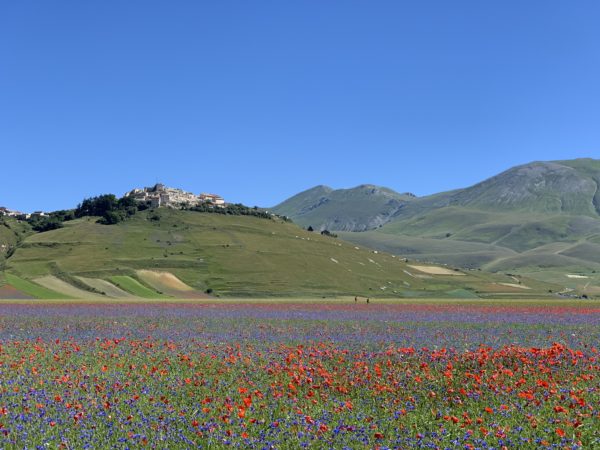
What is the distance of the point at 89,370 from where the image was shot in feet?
62.8

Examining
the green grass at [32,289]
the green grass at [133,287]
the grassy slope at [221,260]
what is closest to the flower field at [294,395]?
the green grass at [32,289]

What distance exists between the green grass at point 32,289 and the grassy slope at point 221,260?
32.5ft

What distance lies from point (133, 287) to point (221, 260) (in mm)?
36849

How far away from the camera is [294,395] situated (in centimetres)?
1545

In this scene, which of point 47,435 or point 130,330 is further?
point 130,330

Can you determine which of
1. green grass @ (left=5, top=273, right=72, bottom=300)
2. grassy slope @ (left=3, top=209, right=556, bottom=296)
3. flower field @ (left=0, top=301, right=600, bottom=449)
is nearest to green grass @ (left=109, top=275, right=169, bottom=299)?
grassy slope @ (left=3, top=209, right=556, bottom=296)

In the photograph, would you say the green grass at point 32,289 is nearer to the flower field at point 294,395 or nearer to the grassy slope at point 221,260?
the grassy slope at point 221,260

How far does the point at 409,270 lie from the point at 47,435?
574 ft

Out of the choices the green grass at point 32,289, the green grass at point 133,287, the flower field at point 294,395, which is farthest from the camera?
the green grass at point 133,287

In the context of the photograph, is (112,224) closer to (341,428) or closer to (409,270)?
(409,270)

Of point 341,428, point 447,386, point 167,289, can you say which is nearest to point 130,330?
point 447,386

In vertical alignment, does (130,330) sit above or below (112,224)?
below

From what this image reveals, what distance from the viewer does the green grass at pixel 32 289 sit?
9425cm

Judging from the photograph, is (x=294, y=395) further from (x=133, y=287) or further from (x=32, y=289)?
(x=133, y=287)
